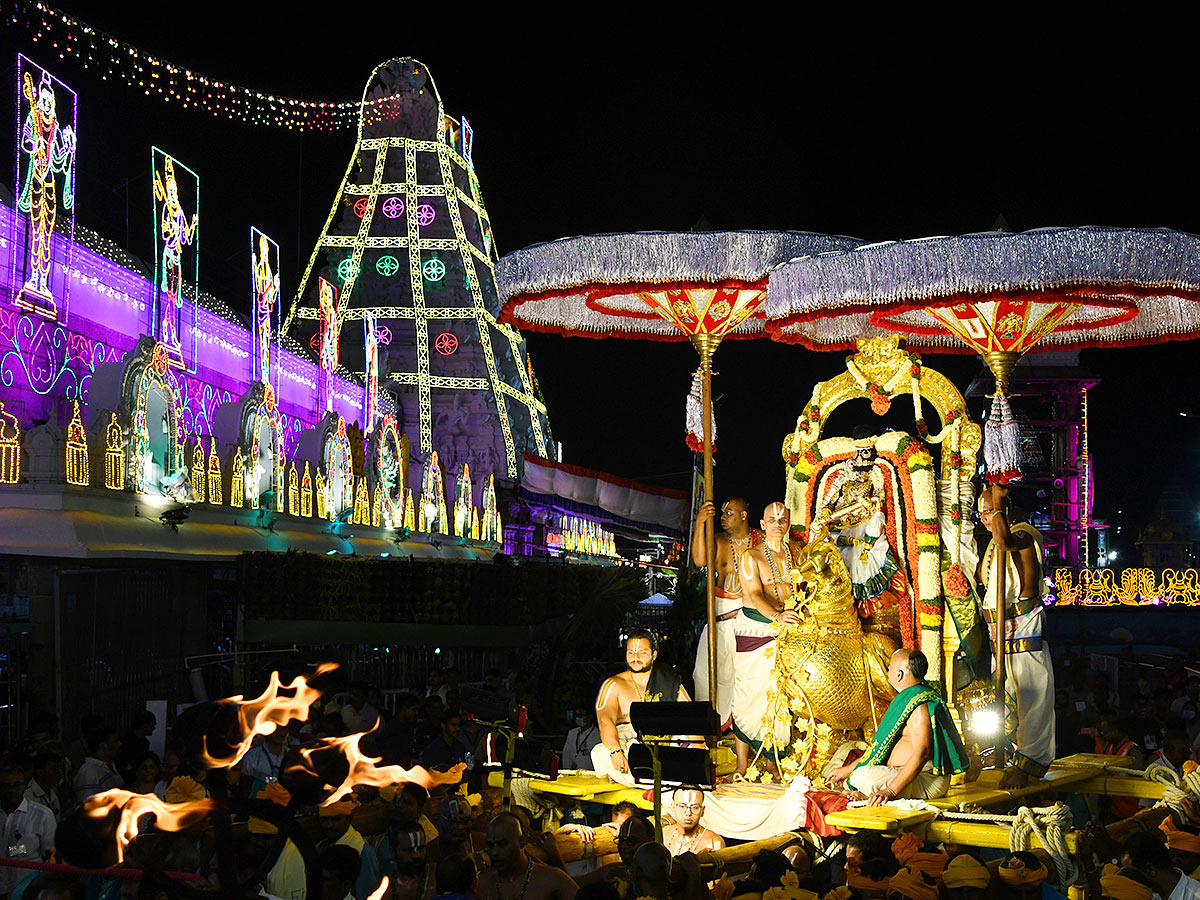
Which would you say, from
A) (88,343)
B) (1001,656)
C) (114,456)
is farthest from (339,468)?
(1001,656)

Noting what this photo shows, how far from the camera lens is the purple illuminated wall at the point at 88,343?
61.9 feet

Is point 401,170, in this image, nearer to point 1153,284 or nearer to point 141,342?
point 141,342

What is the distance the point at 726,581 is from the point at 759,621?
0.42 meters

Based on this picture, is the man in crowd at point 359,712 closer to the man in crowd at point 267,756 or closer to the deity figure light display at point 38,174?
the man in crowd at point 267,756

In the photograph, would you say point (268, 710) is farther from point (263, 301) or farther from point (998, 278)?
point (263, 301)

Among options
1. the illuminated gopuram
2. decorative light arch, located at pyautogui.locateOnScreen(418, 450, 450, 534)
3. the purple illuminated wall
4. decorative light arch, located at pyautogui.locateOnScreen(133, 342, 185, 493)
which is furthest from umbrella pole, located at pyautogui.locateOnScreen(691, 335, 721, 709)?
the illuminated gopuram

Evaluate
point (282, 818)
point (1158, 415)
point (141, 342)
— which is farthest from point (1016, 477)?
point (1158, 415)

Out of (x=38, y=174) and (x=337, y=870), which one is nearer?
(x=337, y=870)

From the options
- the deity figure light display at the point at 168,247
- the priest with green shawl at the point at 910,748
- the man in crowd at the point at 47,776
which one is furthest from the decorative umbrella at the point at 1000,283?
the deity figure light display at the point at 168,247

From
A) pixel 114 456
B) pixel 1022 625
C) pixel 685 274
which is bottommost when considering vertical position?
pixel 1022 625

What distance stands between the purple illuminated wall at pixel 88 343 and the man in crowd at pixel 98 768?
29.7ft

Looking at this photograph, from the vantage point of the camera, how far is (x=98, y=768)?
9.42m

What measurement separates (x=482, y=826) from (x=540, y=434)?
47385mm

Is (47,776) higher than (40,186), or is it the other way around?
(40,186)
